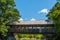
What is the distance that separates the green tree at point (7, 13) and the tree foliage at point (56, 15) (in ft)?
23.9

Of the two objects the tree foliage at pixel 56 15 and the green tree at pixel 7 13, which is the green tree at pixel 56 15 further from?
the green tree at pixel 7 13

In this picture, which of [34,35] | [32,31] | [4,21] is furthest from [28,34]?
[4,21]

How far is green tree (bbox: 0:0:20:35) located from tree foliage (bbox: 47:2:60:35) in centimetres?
729

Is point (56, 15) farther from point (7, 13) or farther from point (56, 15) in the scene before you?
point (7, 13)

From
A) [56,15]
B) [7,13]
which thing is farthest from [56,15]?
[7,13]

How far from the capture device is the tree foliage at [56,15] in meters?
52.1

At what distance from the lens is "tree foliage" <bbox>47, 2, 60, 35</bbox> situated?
5211 centimetres

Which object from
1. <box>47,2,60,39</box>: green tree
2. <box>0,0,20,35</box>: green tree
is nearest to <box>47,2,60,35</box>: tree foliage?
<box>47,2,60,39</box>: green tree

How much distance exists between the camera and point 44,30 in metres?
57.2

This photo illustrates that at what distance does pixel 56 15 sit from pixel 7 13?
10179mm

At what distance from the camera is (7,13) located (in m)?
54.3

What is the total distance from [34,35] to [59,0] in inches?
508

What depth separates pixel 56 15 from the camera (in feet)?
179

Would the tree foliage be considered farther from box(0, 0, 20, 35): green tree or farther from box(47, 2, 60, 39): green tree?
box(0, 0, 20, 35): green tree
